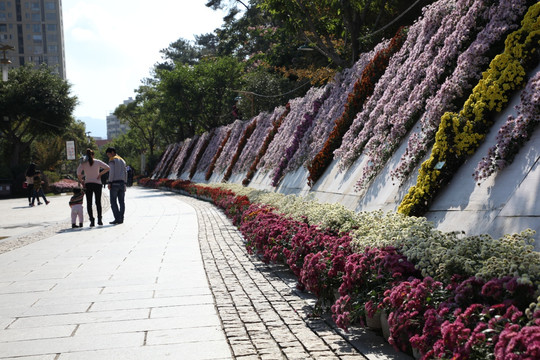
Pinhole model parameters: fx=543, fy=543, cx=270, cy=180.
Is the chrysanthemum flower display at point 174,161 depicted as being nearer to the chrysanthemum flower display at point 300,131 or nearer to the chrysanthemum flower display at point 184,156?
the chrysanthemum flower display at point 184,156

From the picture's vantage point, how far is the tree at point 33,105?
4178 cm

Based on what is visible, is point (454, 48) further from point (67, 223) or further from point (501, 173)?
point (67, 223)

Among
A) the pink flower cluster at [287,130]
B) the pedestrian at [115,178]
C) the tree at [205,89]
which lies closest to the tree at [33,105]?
the tree at [205,89]

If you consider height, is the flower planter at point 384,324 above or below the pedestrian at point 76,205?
below

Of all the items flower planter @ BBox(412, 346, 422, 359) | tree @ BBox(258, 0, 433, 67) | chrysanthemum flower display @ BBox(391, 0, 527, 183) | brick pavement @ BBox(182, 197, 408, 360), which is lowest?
brick pavement @ BBox(182, 197, 408, 360)

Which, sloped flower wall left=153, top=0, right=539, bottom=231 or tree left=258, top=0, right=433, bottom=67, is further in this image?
tree left=258, top=0, right=433, bottom=67

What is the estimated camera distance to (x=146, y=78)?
74875mm

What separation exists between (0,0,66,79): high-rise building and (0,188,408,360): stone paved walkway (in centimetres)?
13070

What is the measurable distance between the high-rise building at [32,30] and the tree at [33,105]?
91058 mm

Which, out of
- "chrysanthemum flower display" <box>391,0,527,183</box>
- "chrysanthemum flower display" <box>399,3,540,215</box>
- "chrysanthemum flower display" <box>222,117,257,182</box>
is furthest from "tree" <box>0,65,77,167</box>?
"chrysanthemum flower display" <box>399,3,540,215</box>

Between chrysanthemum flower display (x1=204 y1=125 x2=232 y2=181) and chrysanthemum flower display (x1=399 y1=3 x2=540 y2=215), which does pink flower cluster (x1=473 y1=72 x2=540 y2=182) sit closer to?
chrysanthemum flower display (x1=399 y1=3 x2=540 y2=215)

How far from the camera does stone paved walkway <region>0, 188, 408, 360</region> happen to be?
14.3 ft

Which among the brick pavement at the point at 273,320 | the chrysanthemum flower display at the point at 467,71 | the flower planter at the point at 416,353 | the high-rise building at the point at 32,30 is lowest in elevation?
the brick pavement at the point at 273,320

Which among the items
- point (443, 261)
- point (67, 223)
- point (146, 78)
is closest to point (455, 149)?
point (443, 261)
